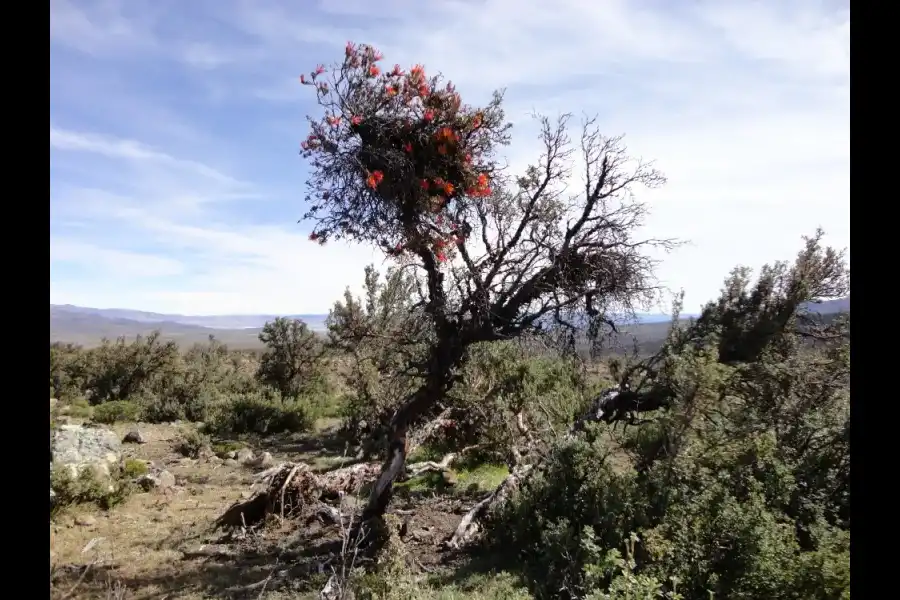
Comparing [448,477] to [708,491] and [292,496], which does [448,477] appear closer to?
[292,496]

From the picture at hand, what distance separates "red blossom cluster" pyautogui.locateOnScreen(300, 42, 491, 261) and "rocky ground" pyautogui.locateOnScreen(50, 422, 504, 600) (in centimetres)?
360

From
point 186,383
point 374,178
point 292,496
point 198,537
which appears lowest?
point 198,537

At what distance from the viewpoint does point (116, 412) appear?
46.7 feet

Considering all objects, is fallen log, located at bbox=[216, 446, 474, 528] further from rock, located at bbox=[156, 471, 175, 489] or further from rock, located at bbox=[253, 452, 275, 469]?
rock, located at bbox=[253, 452, 275, 469]

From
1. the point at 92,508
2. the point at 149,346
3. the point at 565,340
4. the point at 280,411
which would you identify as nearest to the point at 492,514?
the point at 565,340

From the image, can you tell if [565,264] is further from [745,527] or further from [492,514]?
[492,514]

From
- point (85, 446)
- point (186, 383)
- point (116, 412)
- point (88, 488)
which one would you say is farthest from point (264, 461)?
point (186, 383)

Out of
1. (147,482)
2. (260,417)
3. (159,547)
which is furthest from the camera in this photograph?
(260,417)

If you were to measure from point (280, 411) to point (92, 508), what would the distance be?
7.68 meters

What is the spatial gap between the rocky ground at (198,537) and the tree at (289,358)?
700 centimetres

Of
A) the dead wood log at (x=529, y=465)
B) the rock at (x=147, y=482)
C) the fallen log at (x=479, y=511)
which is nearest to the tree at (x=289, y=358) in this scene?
the rock at (x=147, y=482)

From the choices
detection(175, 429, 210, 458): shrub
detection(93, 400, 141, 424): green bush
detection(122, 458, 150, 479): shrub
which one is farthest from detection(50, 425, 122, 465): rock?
detection(93, 400, 141, 424): green bush

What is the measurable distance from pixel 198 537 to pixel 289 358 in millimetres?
11745

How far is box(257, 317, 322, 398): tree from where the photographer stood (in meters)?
18.8
